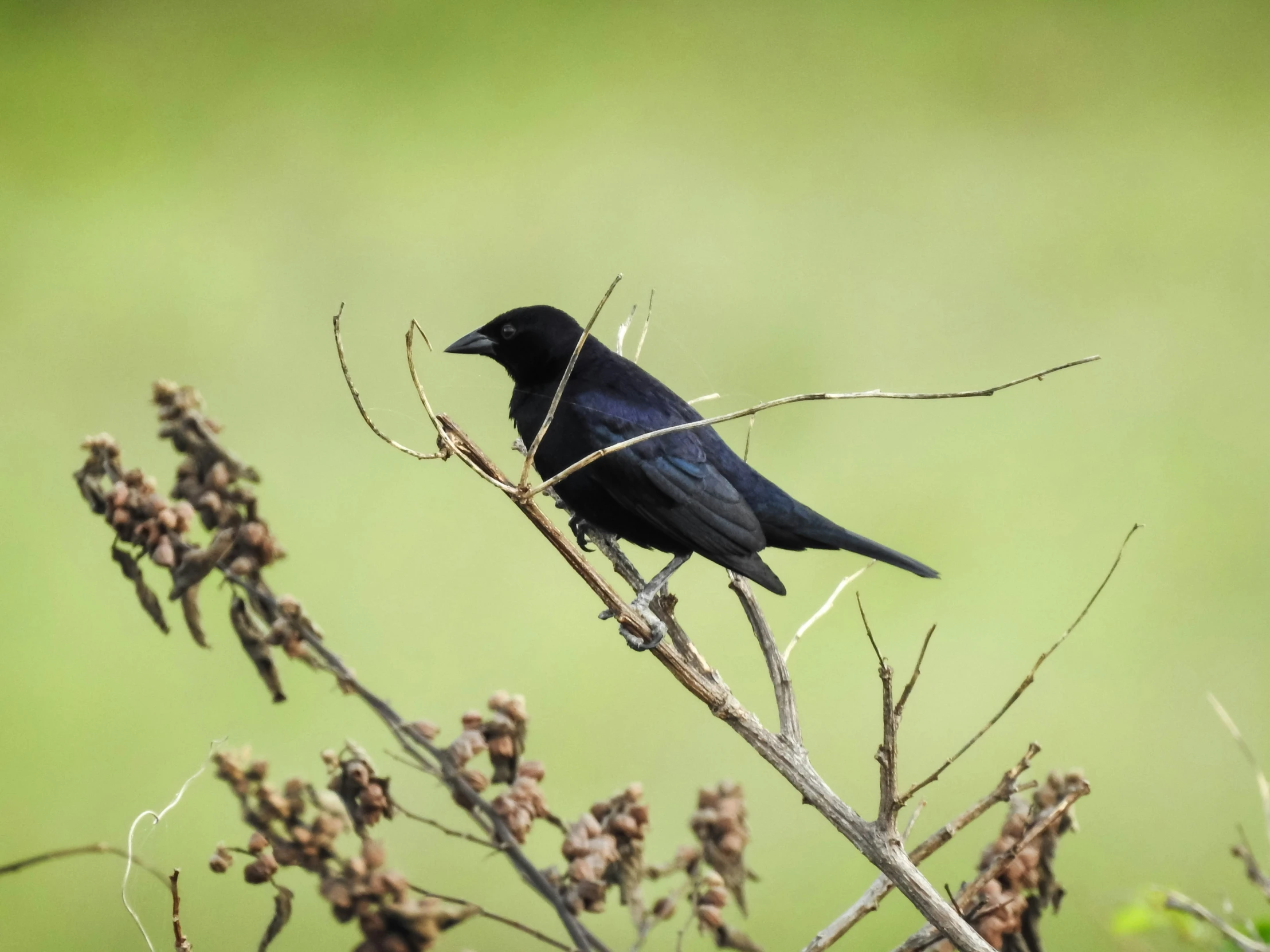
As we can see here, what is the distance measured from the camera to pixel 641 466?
3.60 ft

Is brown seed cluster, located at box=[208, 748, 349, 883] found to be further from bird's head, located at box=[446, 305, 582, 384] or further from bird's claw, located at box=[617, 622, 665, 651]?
bird's head, located at box=[446, 305, 582, 384]

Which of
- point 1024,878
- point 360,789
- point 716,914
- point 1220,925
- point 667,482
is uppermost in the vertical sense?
point 667,482

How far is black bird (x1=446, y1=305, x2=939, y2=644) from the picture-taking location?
107cm

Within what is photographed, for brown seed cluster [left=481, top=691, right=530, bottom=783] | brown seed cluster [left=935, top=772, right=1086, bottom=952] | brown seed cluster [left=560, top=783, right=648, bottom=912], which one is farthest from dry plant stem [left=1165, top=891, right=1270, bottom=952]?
brown seed cluster [left=481, top=691, right=530, bottom=783]

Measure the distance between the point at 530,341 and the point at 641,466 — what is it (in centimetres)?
23

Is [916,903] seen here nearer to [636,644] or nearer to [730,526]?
[636,644]

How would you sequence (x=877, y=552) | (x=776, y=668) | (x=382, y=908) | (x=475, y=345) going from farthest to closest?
(x=475, y=345)
(x=877, y=552)
(x=776, y=668)
(x=382, y=908)

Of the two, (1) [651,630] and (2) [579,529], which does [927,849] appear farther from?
(2) [579,529]

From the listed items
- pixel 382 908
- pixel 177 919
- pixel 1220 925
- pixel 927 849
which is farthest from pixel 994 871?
pixel 177 919

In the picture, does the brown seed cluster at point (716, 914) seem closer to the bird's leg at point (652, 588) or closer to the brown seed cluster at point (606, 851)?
the brown seed cluster at point (606, 851)

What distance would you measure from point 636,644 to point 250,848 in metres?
0.35

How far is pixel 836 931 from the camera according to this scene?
2.69 feet

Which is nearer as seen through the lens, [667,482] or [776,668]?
[776,668]

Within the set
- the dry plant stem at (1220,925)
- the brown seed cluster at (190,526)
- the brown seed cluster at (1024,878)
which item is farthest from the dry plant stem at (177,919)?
the dry plant stem at (1220,925)
